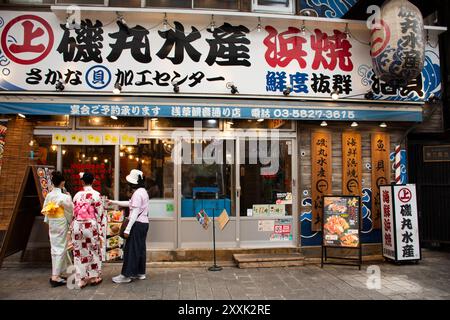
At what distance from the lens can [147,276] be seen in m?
7.61

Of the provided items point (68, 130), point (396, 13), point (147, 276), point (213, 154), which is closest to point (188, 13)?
point (213, 154)

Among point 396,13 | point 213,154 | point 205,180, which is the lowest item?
point 205,180

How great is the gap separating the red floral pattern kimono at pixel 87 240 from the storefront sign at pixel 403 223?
21.8ft

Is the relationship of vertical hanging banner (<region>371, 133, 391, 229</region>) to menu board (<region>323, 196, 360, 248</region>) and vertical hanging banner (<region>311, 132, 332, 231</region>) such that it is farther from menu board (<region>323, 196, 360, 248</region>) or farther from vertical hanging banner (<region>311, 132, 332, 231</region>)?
menu board (<region>323, 196, 360, 248</region>)

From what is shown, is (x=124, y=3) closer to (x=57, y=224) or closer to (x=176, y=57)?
(x=176, y=57)

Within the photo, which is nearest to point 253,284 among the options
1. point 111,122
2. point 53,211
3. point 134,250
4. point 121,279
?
point 134,250

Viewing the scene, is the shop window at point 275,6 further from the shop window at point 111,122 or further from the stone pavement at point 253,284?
the stone pavement at point 253,284

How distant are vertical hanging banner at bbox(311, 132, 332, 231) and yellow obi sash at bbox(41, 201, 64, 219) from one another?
5.80 metres

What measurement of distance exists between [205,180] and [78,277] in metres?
3.61

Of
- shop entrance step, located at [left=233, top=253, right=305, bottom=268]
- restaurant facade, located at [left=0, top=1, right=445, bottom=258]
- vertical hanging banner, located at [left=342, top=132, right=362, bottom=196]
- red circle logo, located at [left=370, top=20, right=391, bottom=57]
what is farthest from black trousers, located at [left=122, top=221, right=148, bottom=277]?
red circle logo, located at [left=370, top=20, right=391, bottom=57]

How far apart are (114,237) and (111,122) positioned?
2767mm

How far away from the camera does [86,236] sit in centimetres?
682
